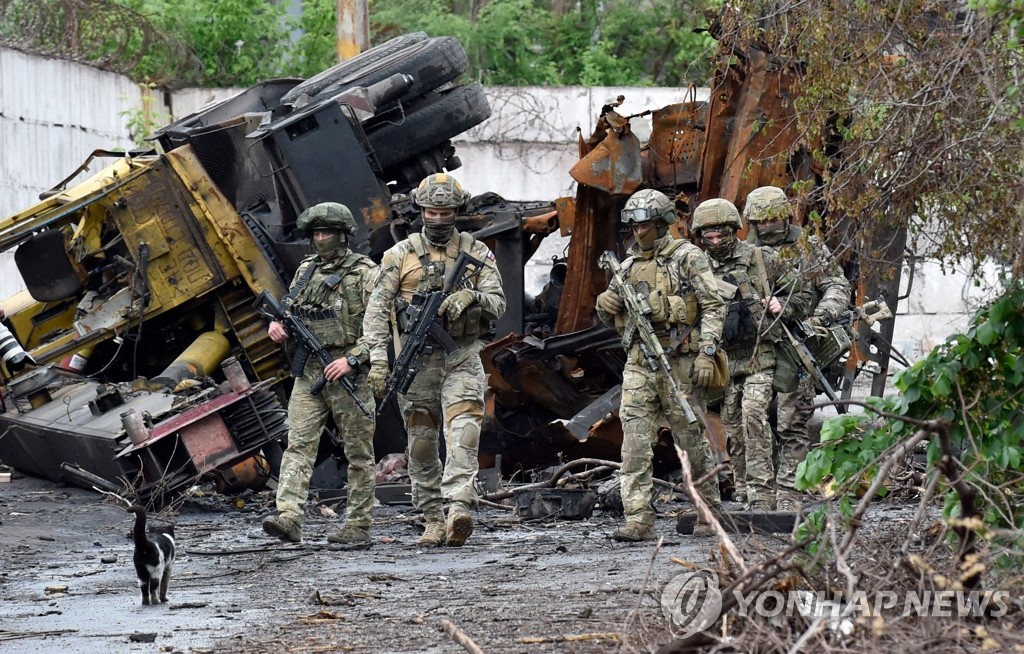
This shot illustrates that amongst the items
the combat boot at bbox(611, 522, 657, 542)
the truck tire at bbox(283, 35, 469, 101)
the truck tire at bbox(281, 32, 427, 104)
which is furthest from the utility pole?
the combat boot at bbox(611, 522, 657, 542)

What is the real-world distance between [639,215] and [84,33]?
10130mm

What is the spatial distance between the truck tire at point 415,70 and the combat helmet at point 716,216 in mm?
3851

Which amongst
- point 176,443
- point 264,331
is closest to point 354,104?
Result: point 264,331

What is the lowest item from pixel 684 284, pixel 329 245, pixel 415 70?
pixel 684 284

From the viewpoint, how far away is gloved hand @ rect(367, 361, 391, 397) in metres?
7.98

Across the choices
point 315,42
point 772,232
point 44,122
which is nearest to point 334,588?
point 772,232

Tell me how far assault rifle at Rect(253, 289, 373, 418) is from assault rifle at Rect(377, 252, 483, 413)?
0.25 m

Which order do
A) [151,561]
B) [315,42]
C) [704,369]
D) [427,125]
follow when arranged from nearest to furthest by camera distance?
[151,561], [704,369], [427,125], [315,42]

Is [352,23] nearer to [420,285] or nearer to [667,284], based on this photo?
[420,285]

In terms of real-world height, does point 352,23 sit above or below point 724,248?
above

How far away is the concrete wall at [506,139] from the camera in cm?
1634

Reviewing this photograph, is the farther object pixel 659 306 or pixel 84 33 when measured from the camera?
pixel 84 33

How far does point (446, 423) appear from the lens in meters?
8.20

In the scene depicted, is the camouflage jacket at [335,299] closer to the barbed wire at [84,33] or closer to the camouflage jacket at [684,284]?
the camouflage jacket at [684,284]
